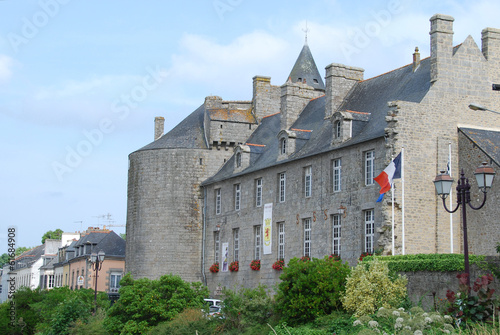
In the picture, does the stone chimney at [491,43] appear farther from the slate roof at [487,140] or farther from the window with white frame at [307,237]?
the window with white frame at [307,237]

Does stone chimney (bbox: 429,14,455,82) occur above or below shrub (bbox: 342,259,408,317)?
above

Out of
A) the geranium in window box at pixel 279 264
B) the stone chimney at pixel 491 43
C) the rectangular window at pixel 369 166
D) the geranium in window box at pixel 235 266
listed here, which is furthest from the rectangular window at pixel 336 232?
the stone chimney at pixel 491 43

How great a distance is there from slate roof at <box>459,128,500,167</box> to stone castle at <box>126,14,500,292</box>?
0.06 meters

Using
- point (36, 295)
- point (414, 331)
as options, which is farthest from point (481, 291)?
point (36, 295)

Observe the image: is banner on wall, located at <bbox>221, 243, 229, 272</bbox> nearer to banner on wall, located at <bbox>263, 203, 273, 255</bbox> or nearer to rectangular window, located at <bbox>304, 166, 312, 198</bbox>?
banner on wall, located at <bbox>263, 203, 273, 255</bbox>

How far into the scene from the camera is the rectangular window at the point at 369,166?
89.1 ft

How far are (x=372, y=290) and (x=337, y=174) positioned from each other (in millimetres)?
10303

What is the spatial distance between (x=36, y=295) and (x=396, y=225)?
2062cm

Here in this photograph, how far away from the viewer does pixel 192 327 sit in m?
23.0

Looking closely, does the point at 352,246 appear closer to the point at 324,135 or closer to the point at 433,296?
the point at 324,135

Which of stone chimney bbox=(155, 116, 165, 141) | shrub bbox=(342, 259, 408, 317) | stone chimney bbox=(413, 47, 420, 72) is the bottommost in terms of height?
shrub bbox=(342, 259, 408, 317)

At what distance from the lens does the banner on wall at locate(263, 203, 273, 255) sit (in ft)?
108

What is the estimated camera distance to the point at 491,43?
28.2 meters

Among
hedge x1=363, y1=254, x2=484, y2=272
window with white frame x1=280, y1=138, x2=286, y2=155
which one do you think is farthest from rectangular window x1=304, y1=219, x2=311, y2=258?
hedge x1=363, y1=254, x2=484, y2=272
